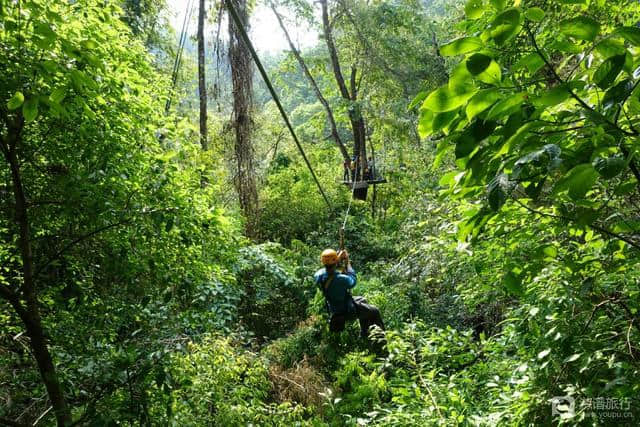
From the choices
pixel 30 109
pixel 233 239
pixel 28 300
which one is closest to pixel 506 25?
pixel 30 109

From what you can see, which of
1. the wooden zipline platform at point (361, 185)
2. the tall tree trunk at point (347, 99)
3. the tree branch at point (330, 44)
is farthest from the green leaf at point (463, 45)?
the tree branch at point (330, 44)

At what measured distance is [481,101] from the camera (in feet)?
2.08

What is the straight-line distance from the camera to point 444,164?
7312 mm

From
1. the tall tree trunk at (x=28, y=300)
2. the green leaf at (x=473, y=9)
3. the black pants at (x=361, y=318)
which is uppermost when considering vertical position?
the green leaf at (x=473, y=9)

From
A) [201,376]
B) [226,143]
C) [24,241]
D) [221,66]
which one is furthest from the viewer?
[226,143]

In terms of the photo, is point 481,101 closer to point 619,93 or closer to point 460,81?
point 460,81

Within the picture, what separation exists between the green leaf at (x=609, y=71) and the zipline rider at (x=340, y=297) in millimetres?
3722

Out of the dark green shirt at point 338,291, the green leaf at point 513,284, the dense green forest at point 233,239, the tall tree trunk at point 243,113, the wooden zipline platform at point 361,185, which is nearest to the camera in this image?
the dense green forest at point 233,239

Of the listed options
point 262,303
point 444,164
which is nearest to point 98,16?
point 262,303

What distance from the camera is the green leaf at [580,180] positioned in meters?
0.56

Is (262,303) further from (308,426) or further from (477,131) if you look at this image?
(477,131)

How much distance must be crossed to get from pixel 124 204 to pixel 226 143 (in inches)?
201

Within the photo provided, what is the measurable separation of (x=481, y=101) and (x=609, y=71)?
190mm

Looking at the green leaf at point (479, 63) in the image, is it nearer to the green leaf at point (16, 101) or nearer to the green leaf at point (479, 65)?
the green leaf at point (479, 65)
